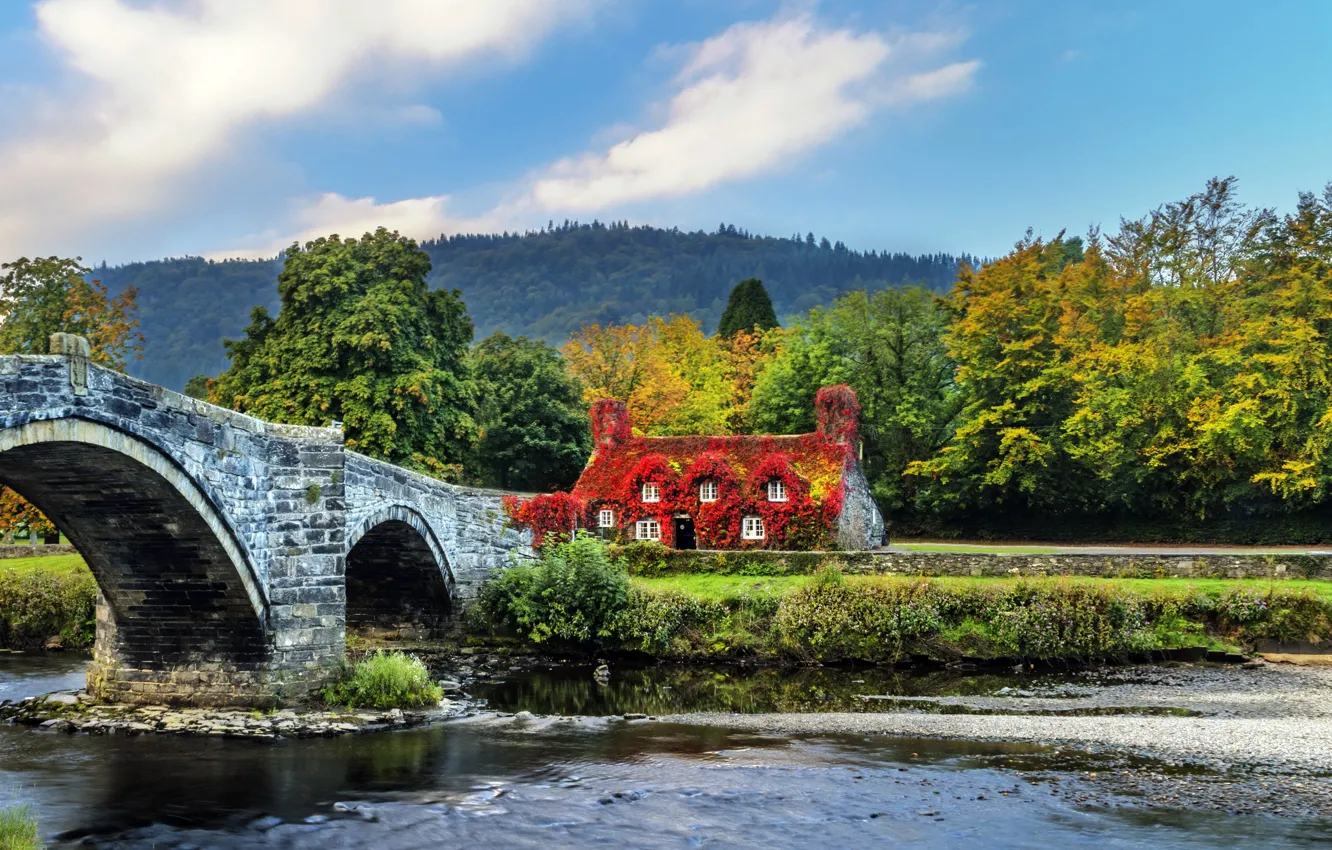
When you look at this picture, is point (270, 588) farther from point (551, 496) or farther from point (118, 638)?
point (551, 496)

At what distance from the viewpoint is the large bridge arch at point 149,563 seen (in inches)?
643

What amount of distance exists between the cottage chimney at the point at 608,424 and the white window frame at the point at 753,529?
5.86 m

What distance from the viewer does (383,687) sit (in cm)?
2011

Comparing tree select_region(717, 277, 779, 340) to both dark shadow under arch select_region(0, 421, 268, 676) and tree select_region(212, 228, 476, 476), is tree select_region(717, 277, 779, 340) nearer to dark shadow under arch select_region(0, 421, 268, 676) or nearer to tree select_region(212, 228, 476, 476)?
tree select_region(212, 228, 476, 476)

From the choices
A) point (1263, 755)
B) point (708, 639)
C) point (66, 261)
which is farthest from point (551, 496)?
point (1263, 755)

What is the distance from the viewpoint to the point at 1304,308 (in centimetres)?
3859

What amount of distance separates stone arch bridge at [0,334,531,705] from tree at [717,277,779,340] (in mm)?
42976

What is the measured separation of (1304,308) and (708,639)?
26985 mm

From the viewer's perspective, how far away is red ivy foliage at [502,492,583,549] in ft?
100

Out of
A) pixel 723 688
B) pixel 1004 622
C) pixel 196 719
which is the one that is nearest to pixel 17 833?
pixel 196 719

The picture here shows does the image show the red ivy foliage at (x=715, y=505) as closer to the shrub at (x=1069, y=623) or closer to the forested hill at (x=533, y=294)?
the shrub at (x=1069, y=623)

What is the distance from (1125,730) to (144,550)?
17160 mm

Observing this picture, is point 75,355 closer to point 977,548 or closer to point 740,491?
point 740,491

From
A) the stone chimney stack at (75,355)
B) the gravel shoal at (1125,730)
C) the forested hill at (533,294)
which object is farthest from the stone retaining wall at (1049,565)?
the forested hill at (533,294)
